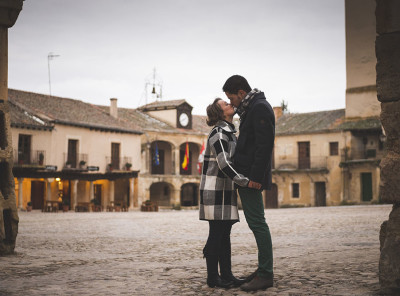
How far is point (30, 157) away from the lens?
32656mm

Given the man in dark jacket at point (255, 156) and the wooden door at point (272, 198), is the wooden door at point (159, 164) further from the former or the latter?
the man in dark jacket at point (255, 156)

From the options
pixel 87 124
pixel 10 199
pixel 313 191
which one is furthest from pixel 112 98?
pixel 10 199

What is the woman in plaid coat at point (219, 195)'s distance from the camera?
4.52m

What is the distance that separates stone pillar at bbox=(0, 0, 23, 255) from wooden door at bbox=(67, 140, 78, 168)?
92.6 ft

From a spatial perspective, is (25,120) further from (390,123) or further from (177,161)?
(390,123)

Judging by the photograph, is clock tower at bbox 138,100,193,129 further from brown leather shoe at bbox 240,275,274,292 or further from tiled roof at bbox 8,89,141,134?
brown leather shoe at bbox 240,275,274,292

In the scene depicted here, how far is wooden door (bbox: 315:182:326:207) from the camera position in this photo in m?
42.2

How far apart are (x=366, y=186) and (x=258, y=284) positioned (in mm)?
37214

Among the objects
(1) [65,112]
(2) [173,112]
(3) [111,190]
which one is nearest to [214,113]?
(1) [65,112]

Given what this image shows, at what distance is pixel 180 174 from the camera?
145ft

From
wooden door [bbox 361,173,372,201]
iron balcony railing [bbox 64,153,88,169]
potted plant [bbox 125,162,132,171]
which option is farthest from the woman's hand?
wooden door [bbox 361,173,372,201]

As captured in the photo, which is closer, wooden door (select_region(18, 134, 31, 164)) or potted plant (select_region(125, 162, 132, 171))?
wooden door (select_region(18, 134, 31, 164))

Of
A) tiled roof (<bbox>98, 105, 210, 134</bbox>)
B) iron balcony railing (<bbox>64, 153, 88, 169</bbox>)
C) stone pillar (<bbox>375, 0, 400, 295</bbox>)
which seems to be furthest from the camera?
tiled roof (<bbox>98, 105, 210, 134</bbox>)

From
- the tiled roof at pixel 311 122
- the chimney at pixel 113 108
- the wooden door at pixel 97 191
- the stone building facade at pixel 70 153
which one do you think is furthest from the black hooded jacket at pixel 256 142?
the tiled roof at pixel 311 122
